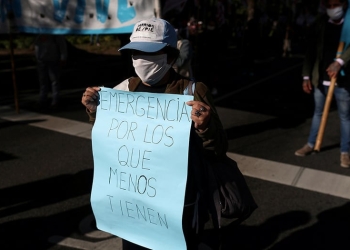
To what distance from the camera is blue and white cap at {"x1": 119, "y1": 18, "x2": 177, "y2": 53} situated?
2150 mm

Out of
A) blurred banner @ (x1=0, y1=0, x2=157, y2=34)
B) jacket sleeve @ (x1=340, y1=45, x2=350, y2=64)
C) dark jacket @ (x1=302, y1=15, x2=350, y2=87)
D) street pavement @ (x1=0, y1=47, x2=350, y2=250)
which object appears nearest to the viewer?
street pavement @ (x1=0, y1=47, x2=350, y2=250)

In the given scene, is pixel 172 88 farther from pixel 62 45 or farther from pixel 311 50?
pixel 62 45

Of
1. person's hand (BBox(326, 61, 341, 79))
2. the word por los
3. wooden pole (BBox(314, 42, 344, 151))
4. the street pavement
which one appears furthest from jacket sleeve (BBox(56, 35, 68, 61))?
the word por los

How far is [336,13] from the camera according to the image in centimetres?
501

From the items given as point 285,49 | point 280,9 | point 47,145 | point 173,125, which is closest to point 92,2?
point 47,145

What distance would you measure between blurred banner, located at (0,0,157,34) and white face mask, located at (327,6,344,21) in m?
1.93

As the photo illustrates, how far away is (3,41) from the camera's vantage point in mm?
18547

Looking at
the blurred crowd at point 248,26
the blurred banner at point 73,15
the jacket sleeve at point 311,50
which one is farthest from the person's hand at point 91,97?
the blurred crowd at point 248,26

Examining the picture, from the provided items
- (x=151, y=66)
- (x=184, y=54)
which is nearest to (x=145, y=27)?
(x=151, y=66)

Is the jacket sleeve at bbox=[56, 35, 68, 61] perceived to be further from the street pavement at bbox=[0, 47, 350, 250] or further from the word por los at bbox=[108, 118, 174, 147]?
the word por los at bbox=[108, 118, 174, 147]

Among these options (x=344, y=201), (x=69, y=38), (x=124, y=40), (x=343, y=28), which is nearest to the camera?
(x=344, y=201)

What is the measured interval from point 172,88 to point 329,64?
11.5 ft

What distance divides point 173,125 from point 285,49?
56.0 ft

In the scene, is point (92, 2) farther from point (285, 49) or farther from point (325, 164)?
point (285, 49)
